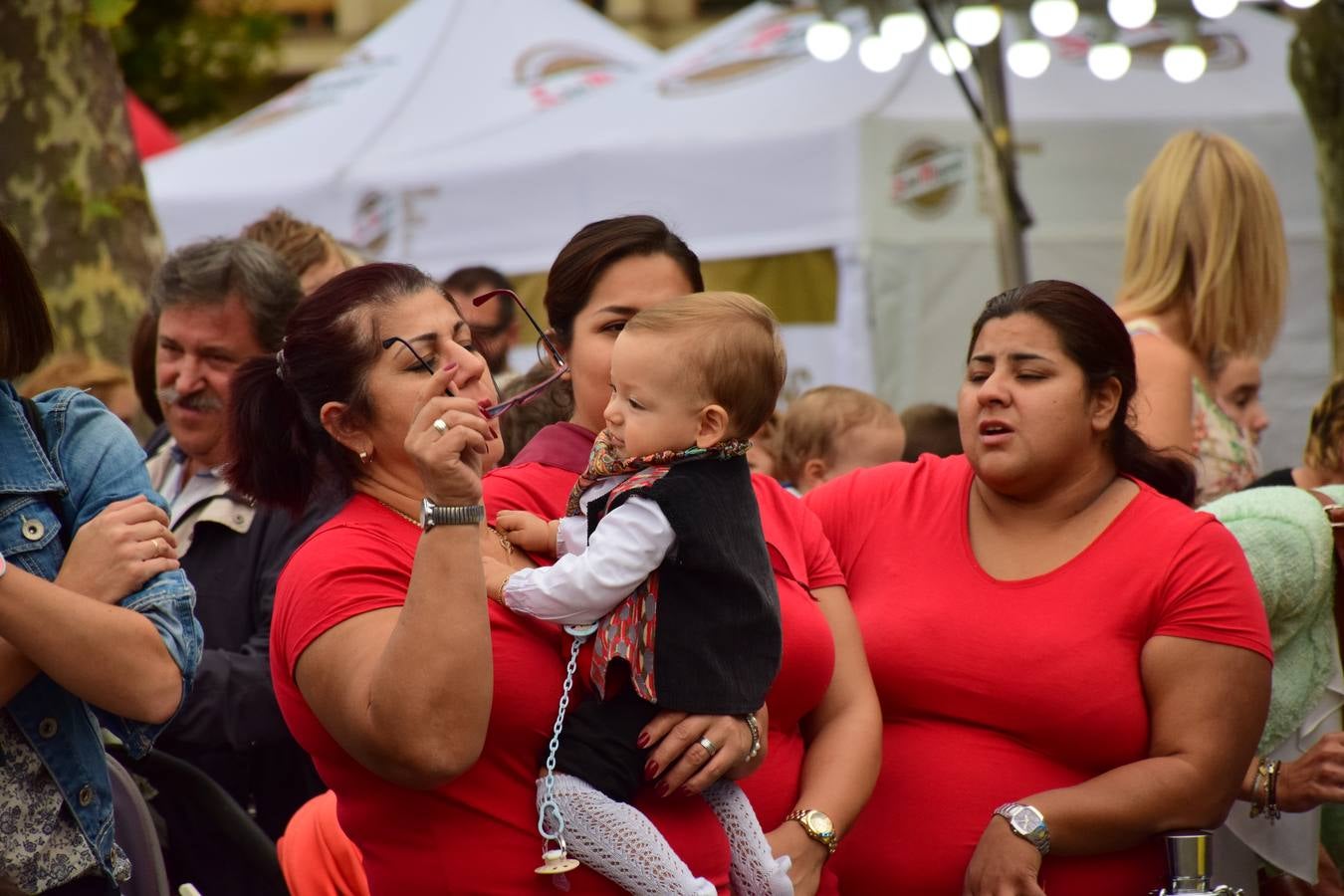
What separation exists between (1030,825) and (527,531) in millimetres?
1224

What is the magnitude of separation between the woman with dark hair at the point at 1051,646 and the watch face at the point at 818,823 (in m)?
0.42

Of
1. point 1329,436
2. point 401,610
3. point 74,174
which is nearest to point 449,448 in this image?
point 401,610

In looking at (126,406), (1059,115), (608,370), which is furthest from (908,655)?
(1059,115)

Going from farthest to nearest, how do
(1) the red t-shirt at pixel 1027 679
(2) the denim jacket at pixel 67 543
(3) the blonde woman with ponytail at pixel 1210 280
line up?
(3) the blonde woman with ponytail at pixel 1210 280 → (1) the red t-shirt at pixel 1027 679 → (2) the denim jacket at pixel 67 543

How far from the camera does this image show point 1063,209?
31.3 feet

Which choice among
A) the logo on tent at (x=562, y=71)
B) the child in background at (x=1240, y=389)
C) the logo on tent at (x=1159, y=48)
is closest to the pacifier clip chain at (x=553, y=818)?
the child in background at (x=1240, y=389)

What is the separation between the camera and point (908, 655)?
3.36 meters

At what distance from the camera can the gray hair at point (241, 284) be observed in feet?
13.6

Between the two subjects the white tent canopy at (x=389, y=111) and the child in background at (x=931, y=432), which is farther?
the white tent canopy at (x=389, y=111)

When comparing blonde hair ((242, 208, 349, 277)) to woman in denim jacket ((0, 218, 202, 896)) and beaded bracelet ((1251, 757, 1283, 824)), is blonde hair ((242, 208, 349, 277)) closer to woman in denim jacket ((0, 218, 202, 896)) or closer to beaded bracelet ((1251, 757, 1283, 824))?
woman in denim jacket ((0, 218, 202, 896))

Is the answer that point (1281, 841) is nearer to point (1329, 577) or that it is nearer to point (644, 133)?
point (1329, 577)

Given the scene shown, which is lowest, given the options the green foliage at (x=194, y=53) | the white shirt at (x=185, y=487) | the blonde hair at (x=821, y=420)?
the green foliage at (x=194, y=53)

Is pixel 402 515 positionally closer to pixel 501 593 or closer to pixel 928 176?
pixel 501 593

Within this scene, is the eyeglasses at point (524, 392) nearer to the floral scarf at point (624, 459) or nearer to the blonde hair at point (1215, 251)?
the floral scarf at point (624, 459)
